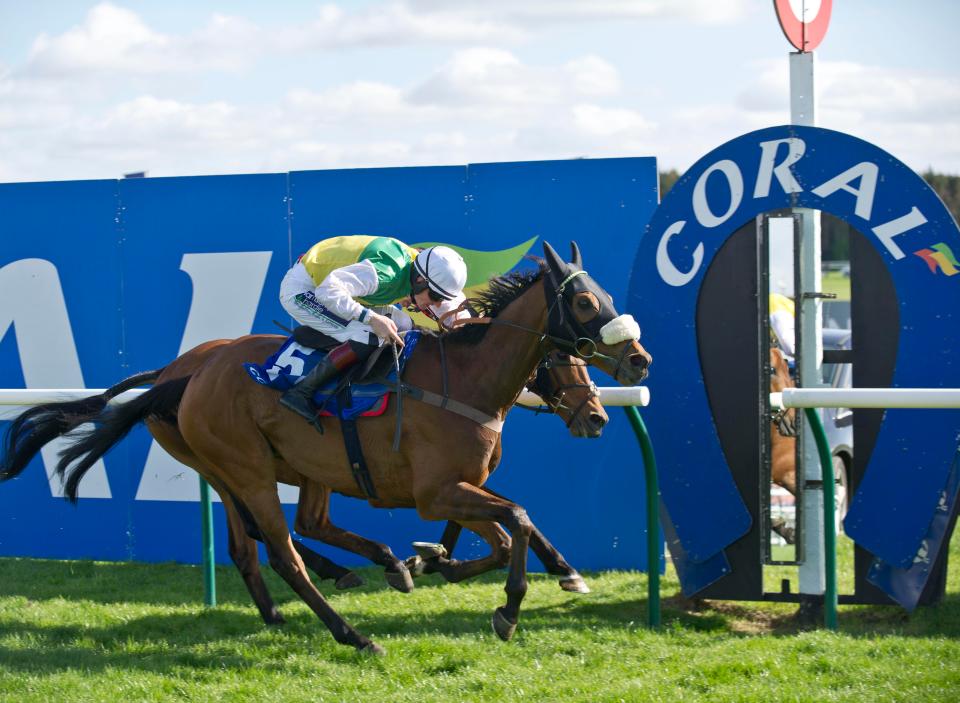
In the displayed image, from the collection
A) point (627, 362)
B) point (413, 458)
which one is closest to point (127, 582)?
point (413, 458)

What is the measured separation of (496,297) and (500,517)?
39.0 inches

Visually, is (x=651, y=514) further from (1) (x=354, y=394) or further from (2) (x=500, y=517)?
(1) (x=354, y=394)

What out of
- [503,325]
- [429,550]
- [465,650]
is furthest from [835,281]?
[465,650]

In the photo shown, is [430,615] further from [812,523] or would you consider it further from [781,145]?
[781,145]

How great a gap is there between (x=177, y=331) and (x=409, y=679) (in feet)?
11.8

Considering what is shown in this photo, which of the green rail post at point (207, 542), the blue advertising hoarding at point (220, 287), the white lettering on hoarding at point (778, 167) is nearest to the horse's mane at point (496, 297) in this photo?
the white lettering on hoarding at point (778, 167)

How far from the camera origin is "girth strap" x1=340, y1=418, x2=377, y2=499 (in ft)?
17.1

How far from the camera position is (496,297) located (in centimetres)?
529

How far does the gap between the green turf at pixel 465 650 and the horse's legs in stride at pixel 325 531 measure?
32cm

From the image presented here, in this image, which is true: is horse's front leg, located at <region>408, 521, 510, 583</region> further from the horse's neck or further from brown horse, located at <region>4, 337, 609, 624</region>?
the horse's neck

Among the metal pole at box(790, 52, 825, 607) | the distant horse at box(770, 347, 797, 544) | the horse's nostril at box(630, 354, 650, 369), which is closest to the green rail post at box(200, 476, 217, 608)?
the horse's nostril at box(630, 354, 650, 369)

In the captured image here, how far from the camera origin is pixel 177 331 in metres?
7.56

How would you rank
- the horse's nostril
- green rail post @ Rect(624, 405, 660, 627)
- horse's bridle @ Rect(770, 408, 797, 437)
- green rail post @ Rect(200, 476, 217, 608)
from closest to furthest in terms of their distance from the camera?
the horse's nostril → green rail post @ Rect(624, 405, 660, 627) → horse's bridle @ Rect(770, 408, 797, 437) → green rail post @ Rect(200, 476, 217, 608)

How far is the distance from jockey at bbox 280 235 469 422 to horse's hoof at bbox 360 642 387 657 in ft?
3.24
